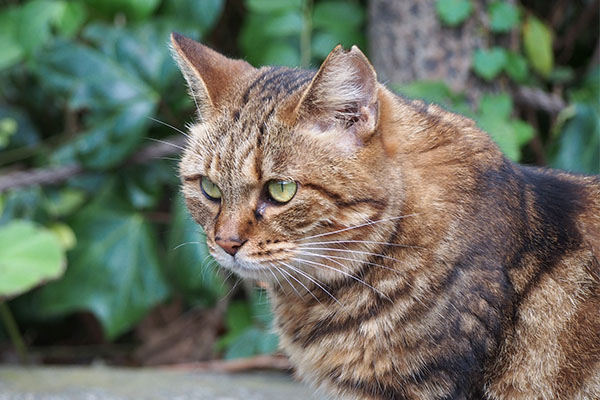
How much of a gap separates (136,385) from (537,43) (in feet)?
8.09

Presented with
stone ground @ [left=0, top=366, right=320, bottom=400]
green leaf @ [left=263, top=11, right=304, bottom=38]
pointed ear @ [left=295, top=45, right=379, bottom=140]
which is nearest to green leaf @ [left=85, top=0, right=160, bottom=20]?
green leaf @ [left=263, top=11, right=304, bottom=38]

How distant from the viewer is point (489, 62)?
3281 millimetres

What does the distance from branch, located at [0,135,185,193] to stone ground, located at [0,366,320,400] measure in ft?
3.06

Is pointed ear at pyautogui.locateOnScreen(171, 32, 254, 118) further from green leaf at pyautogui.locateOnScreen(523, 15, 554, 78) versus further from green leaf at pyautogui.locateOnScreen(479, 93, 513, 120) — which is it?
green leaf at pyautogui.locateOnScreen(523, 15, 554, 78)

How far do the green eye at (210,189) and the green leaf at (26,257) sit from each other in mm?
1298

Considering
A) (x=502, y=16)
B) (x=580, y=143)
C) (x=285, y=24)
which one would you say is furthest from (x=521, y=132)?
(x=285, y=24)

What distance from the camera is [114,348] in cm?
439

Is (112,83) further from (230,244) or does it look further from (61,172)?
(230,244)

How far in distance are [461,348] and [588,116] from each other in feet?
6.48

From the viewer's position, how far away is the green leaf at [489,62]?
Answer: 3.26 metres

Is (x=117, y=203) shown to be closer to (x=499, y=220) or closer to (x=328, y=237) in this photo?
(x=328, y=237)

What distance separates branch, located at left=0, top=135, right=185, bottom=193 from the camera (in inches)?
140

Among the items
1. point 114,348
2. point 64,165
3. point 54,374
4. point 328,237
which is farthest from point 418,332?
point 114,348

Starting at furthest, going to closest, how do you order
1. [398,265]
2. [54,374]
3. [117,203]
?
[117,203] < [54,374] < [398,265]
